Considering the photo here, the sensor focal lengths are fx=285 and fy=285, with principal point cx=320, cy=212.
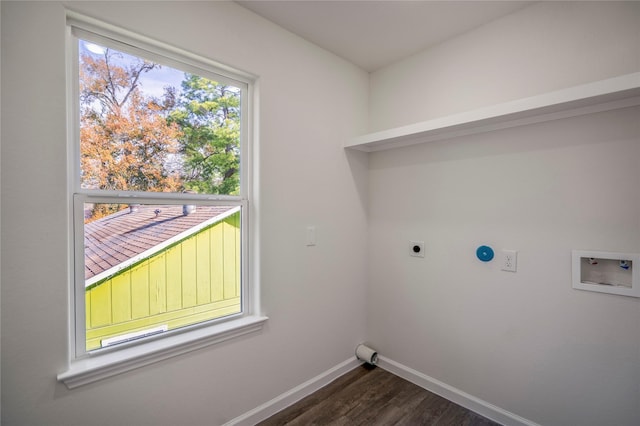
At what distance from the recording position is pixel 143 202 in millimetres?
1444

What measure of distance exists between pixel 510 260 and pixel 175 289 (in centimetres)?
201

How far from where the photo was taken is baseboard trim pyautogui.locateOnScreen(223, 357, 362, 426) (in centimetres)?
176

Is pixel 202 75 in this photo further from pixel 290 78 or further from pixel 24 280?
pixel 24 280

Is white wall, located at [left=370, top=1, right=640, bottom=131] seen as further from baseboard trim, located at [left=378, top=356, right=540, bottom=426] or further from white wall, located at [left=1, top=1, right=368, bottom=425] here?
baseboard trim, located at [left=378, top=356, right=540, bottom=426]

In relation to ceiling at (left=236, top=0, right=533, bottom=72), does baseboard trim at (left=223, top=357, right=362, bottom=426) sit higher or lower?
lower

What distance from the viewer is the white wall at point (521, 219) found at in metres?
1.47

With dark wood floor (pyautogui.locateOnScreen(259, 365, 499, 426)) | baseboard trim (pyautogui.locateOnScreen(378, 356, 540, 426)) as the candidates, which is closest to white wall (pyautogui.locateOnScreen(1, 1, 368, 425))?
dark wood floor (pyautogui.locateOnScreen(259, 365, 499, 426))

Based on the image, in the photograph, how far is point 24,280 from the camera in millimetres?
1121

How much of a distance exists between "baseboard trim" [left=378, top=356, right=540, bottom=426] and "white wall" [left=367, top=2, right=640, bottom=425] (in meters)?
0.05

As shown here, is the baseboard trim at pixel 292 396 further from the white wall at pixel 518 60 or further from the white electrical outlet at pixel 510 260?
the white wall at pixel 518 60

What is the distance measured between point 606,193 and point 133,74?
8.21ft

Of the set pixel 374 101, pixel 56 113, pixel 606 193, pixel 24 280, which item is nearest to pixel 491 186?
pixel 606 193

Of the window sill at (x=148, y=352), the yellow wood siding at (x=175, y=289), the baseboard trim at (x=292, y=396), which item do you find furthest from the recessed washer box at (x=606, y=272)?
the yellow wood siding at (x=175, y=289)

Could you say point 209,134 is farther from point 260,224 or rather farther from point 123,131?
point 260,224
